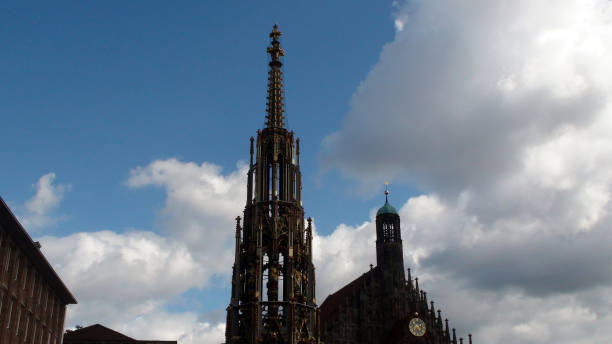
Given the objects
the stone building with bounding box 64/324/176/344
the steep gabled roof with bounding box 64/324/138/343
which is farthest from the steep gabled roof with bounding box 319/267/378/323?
the steep gabled roof with bounding box 64/324/138/343

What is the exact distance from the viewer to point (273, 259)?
4291 centimetres

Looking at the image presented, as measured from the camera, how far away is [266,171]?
46344 millimetres

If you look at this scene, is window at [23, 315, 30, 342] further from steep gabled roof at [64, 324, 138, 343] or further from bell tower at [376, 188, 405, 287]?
bell tower at [376, 188, 405, 287]

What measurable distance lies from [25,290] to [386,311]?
39.4 meters

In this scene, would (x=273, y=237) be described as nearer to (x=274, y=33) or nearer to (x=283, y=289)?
(x=283, y=289)

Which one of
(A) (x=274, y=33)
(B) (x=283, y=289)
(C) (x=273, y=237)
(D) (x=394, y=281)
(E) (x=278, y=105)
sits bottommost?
(B) (x=283, y=289)

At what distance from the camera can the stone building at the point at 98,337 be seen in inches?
2576

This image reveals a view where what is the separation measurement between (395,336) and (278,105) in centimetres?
3339

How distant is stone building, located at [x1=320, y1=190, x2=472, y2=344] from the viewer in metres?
70.6

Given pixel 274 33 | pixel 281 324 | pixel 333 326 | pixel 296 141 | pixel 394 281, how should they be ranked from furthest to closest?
1. pixel 394 281
2. pixel 333 326
3. pixel 274 33
4. pixel 296 141
5. pixel 281 324

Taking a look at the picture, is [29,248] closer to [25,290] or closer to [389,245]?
[25,290]

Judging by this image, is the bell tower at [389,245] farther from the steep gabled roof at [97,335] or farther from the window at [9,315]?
the window at [9,315]

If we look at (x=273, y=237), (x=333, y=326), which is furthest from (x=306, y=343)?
(x=333, y=326)

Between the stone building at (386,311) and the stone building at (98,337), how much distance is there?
18.0 meters
